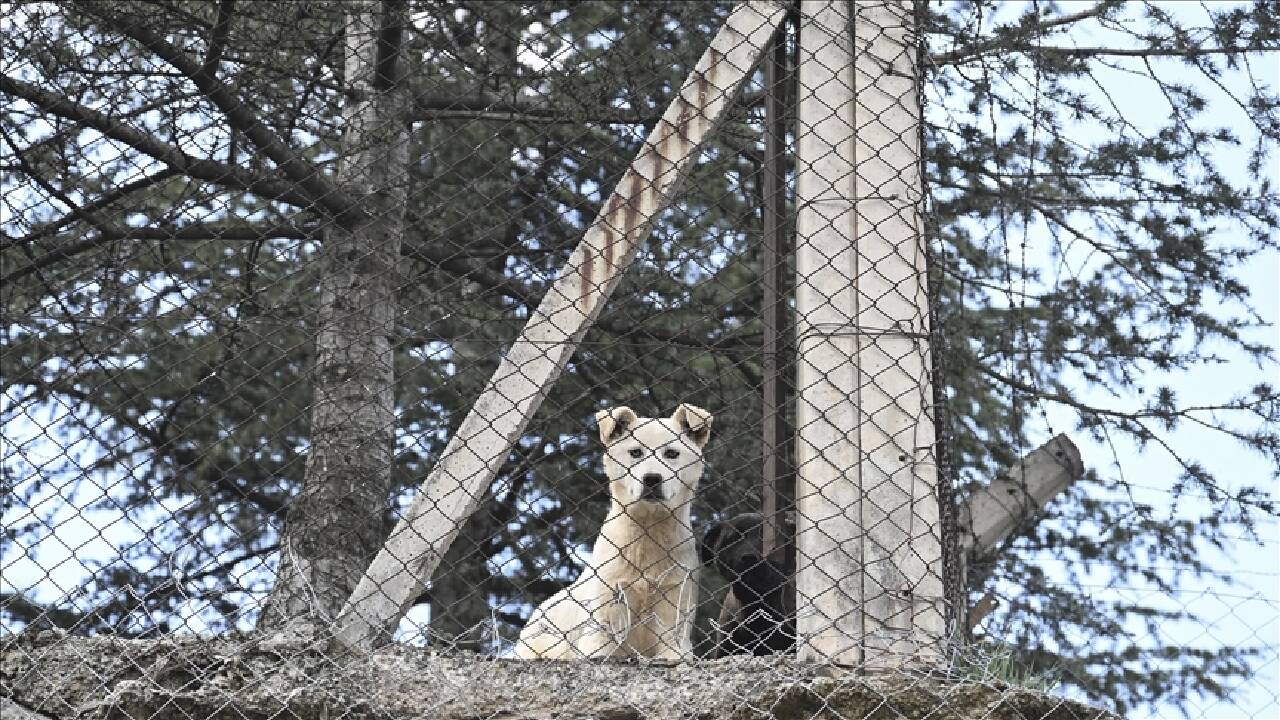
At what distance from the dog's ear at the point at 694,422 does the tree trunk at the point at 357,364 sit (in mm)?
1086

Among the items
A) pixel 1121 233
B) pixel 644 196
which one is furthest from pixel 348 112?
pixel 1121 233

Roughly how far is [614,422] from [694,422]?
0.28 meters

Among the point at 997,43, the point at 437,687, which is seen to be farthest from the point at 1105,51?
the point at 437,687

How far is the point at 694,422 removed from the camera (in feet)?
18.3

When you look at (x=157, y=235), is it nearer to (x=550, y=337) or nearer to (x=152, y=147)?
(x=152, y=147)

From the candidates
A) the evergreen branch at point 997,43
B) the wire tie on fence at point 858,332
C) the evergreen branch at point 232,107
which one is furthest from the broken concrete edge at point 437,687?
the evergreen branch at point 997,43

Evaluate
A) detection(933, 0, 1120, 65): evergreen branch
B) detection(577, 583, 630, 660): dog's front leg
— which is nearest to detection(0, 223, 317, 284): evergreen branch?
detection(577, 583, 630, 660): dog's front leg

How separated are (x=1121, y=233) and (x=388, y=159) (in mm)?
3360

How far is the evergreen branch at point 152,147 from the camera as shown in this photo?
576 centimetres

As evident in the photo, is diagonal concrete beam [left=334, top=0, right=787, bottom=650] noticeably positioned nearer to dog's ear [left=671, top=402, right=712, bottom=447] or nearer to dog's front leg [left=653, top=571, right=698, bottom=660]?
dog's front leg [left=653, top=571, right=698, bottom=660]

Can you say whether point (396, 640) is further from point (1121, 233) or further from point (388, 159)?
point (1121, 233)

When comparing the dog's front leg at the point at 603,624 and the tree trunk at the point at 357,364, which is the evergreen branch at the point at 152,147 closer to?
the tree trunk at the point at 357,364

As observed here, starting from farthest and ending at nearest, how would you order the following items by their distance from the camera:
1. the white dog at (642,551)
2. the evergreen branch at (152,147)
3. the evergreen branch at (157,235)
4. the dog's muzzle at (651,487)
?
the evergreen branch at (157,235) → the evergreen branch at (152,147) → the dog's muzzle at (651,487) → the white dog at (642,551)

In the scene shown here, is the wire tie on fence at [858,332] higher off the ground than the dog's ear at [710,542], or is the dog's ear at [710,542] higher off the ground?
the wire tie on fence at [858,332]
